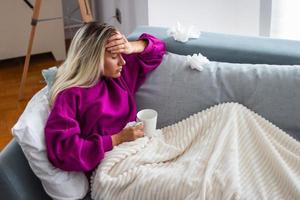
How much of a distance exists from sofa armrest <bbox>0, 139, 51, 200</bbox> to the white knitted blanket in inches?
7.3

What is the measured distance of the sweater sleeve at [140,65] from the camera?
1.70m

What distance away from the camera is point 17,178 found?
1.35m

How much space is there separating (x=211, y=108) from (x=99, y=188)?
0.50 m

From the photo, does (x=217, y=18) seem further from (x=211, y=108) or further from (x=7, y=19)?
(x=7, y=19)

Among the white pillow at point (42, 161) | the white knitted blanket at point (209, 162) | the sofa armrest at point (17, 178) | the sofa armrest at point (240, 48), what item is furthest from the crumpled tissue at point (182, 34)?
the sofa armrest at point (17, 178)

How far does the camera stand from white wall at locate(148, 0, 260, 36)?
99.4 inches

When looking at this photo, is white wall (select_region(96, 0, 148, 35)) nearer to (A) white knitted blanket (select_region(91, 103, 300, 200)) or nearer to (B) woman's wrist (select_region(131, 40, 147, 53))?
(B) woman's wrist (select_region(131, 40, 147, 53))

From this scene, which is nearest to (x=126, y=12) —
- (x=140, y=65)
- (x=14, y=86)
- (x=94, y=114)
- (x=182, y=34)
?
(x=14, y=86)

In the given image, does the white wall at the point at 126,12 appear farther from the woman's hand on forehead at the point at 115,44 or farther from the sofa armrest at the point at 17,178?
the sofa armrest at the point at 17,178

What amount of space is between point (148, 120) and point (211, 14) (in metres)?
1.37

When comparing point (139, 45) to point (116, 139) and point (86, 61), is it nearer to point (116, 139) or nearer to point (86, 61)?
point (86, 61)

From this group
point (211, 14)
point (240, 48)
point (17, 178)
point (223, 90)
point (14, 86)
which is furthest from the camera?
point (14, 86)

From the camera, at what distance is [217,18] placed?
267cm

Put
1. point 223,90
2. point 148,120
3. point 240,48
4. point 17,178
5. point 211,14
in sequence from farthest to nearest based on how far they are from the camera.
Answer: point 211,14, point 240,48, point 223,90, point 148,120, point 17,178
